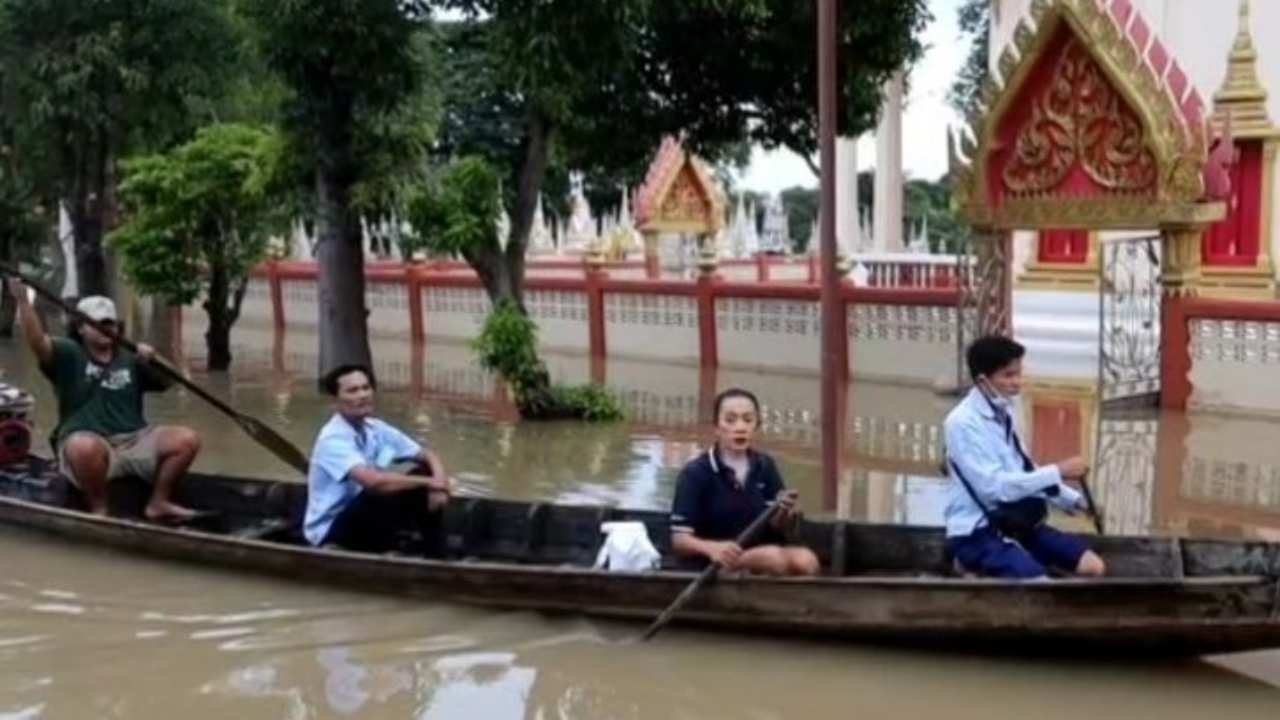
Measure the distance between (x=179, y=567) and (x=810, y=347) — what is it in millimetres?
12842

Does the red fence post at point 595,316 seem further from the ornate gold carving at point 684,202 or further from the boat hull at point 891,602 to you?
the boat hull at point 891,602

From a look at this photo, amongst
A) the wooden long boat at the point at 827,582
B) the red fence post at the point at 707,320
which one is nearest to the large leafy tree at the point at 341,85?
the wooden long boat at the point at 827,582

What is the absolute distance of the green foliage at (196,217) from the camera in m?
19.4

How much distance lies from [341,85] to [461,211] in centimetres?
167

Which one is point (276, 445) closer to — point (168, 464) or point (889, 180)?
point (168, 464)

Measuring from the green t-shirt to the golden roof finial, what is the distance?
1423 centimetres

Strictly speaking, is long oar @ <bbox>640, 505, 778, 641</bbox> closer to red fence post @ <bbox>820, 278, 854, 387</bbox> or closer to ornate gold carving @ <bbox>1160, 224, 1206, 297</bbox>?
ornate gold carving @ <bbox>1160, 224, 1206, 297</bbox>

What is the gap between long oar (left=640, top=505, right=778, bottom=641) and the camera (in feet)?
24.3

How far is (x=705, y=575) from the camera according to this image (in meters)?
7.39

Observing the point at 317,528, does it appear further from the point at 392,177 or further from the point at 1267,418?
the point at 1267,418

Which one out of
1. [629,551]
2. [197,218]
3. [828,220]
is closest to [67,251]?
[197,218]

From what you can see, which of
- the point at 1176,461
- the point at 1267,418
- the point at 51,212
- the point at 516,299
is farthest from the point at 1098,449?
the point at 51,212

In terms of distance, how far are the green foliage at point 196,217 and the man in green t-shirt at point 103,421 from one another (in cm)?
875

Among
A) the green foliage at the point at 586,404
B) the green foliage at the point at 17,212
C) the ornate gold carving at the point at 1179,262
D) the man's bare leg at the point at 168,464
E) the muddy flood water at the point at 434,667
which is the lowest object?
the muddy flood water at the point at 434,667
